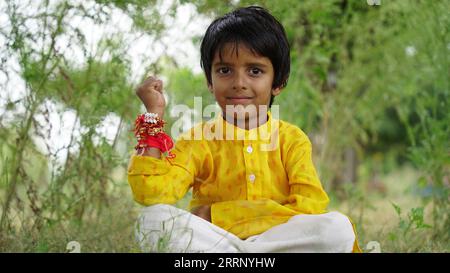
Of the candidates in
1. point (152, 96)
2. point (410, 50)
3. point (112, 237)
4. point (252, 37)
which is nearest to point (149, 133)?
point (152, 96)

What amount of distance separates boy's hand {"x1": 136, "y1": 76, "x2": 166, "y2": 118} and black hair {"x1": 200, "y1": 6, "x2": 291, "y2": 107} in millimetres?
225

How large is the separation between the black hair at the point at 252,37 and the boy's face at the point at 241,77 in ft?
0.08

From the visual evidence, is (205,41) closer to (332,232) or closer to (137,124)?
(137,124)

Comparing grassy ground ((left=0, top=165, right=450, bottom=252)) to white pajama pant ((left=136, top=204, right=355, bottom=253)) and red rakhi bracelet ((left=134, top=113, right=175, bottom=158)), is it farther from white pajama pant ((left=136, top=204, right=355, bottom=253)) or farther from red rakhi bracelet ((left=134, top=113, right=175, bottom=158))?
red rakhi bracelet ((left=134, top=113, right=175, bottom=158))

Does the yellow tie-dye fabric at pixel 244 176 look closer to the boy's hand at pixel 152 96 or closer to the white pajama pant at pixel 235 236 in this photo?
the white pajama pant at pixel 235 236

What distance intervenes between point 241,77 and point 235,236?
1.69 ft

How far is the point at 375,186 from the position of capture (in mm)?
9719

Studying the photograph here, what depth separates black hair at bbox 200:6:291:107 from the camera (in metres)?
2.27

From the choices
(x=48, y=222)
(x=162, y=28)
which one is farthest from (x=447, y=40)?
(x=48, y=222)

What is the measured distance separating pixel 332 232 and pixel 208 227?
390mm

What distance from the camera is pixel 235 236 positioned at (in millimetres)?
2197

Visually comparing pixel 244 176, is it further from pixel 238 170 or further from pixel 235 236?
pixel 235 236

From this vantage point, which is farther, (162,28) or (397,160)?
(397,160)

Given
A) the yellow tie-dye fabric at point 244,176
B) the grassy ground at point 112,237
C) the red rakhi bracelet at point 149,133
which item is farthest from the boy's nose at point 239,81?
the grassy ground at point 112,237
